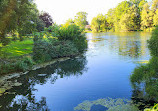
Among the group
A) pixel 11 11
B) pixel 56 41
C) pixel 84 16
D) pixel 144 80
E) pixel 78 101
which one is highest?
pixel 84 16

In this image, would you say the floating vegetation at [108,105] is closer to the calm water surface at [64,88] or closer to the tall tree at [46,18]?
the calm water surface at [64,88]

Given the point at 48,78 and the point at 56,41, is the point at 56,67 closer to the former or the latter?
the point at 48,78

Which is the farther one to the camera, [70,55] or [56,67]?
[70,55]

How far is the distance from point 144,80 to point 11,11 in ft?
34.2

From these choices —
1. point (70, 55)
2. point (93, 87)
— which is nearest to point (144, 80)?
point (93, 87)

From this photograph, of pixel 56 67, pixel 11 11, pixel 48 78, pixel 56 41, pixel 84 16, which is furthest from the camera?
pixel 84 16

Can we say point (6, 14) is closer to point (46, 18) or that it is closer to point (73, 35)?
point (73, 35)

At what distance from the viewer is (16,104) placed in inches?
369

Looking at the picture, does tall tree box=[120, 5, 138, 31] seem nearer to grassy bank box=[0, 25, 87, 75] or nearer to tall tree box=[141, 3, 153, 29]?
tall tree box=[141, 3, 153, 29]

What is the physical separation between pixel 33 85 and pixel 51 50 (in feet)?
28.4

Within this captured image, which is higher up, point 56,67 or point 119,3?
point 119,3

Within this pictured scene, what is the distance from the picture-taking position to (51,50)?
2056 cm

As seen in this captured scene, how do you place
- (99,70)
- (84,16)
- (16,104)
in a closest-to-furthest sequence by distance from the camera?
(16,104) → (99,70) → (84,16)

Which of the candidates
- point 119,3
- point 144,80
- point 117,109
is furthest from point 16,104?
point 119,3
